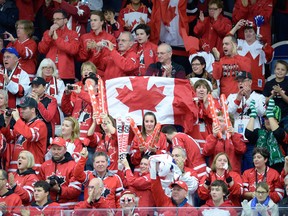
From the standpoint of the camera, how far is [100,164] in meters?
17.3

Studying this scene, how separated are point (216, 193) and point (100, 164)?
1483 mm

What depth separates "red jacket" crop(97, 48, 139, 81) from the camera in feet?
63.7

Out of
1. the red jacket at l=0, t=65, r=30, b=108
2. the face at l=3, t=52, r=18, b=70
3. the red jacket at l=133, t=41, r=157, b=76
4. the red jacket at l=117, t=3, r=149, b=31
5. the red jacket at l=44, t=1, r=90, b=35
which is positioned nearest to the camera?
the red jacket at l=0, t=65, r=30, b=108

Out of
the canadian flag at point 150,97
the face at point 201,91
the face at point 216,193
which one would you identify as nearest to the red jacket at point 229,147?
the face at point 201,91

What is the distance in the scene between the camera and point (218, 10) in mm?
20781

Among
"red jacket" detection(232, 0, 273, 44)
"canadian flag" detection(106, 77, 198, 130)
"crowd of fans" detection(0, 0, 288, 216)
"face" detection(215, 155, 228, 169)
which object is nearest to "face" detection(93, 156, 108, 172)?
"crowd of fans" detection(0, 0, 288, 216)

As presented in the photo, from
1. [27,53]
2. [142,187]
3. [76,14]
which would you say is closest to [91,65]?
[27,53]

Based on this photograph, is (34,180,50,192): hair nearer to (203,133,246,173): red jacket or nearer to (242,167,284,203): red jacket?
(203,133,246,173): red jacket

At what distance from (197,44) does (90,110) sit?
2.42 meters

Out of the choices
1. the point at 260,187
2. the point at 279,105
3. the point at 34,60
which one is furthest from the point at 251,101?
the point at 34,60

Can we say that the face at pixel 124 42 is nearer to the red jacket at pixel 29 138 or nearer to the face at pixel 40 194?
the red jacket at pixel 29 138

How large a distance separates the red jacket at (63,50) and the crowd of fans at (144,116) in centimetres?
1

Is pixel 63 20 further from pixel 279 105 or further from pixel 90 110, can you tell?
pixel 279 105

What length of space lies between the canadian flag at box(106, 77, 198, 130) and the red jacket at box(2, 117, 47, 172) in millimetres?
1175
